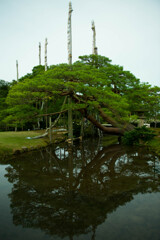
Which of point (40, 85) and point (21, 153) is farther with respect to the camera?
point (40, 85)

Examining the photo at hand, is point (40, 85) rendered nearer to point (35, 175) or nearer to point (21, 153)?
point (21, 153)

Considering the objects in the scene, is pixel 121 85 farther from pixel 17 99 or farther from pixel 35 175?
pixel 35 175

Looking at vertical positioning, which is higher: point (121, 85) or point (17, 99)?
point (121, 85)

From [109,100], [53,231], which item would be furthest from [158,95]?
[53,231]

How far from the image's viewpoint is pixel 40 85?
12.7 m

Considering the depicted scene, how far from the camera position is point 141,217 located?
4.34 m

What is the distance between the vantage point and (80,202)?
5035mm

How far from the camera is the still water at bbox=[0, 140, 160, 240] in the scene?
12.6 feet

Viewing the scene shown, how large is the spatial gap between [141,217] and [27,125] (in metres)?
23.4

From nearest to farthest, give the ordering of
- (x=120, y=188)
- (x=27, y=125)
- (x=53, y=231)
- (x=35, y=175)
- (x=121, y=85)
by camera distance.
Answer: (x=53, y=231)
(x=120, y=188)
(x=35, y=175)
(x=121, y=85)
(x=27, y=125)

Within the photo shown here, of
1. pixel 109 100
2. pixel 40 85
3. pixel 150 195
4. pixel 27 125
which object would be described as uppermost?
pixel 40 85

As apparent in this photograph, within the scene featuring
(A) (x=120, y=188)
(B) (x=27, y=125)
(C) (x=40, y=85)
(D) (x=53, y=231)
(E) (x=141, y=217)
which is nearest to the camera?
(D) (x=53, y=231)

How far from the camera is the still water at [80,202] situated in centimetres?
383

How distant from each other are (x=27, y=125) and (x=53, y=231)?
23.1 m
